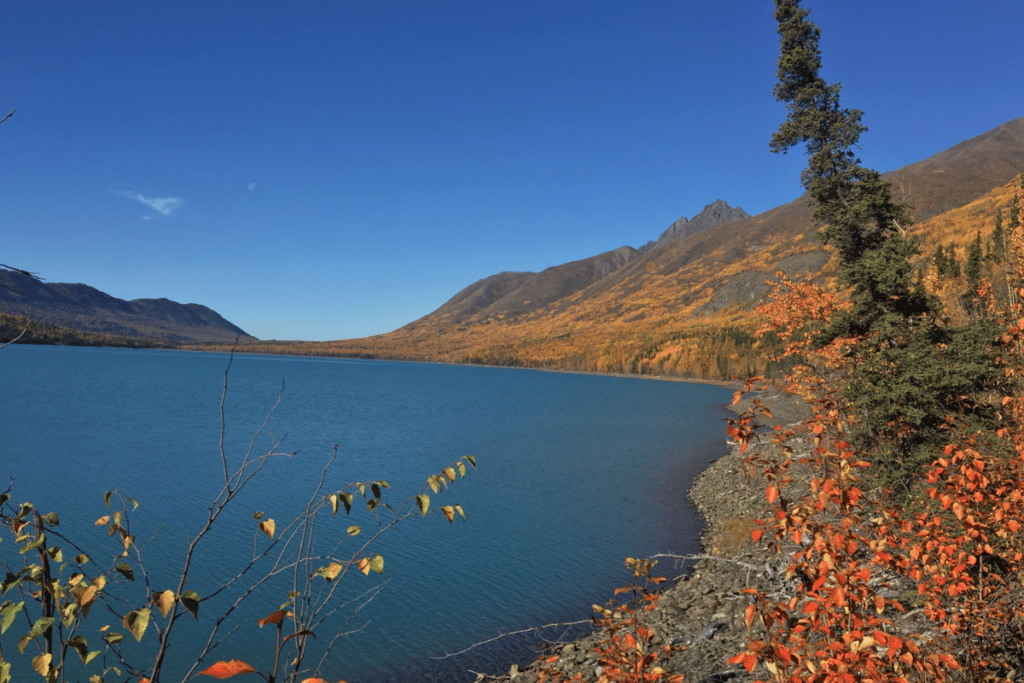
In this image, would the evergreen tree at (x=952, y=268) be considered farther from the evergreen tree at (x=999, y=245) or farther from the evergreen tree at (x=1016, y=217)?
the evergreen tree at (x=999, y=245)

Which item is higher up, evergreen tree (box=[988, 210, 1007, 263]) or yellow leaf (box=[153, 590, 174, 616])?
evergreen tree (box=[988, 210, 1007, 263])

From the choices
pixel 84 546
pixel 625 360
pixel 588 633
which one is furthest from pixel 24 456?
pixel 625 360

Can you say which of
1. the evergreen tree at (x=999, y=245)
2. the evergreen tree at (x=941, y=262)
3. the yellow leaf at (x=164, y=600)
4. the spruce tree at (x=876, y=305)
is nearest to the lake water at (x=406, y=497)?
the yellow leaf at (x=164, y=600)

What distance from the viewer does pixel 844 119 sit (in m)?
21.9

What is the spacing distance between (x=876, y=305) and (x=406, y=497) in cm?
1701

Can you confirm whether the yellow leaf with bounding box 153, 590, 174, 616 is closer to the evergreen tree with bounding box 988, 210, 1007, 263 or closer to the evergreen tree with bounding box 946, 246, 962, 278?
the evergreen tree with bounding box 988, 210, 1007, 263

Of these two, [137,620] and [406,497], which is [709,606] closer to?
[406,497]

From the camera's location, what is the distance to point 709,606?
16031 millimetres

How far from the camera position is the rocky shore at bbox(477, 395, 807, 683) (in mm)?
11898

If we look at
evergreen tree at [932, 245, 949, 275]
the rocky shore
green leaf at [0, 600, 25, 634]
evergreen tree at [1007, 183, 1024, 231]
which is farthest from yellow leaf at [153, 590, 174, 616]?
evergreen tree at [932, 245, 949, 275]

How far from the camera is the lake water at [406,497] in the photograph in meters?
16.2

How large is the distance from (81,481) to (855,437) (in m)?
37.0

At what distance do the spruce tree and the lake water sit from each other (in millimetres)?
9956


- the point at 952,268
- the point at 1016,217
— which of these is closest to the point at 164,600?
the point at 1016,217
